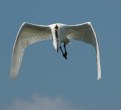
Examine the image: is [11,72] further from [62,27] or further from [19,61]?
[62,27]

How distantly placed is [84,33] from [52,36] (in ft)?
8.20

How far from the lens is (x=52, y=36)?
73812 mm

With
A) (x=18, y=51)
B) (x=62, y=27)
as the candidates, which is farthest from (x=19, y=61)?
(x=62, y=27)

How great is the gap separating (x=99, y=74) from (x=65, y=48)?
118 inches

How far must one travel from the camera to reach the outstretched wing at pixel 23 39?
76.4m

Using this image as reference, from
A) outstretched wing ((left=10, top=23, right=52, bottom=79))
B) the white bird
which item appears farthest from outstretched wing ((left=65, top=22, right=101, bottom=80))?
outstretched wing ((left=10, top=23, right=52, bottom=79))

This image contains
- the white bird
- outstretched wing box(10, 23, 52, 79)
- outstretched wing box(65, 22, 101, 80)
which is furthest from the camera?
outstretched wing box(10, 23, 52, 79)

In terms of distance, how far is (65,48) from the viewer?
74125 millimetres

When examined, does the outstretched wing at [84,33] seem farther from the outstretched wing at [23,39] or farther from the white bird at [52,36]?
the outstretched wing at [23,39]

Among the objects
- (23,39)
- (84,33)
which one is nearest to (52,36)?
(84,33)

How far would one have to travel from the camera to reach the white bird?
73.0 metres

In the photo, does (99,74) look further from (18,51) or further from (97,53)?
(18,51)

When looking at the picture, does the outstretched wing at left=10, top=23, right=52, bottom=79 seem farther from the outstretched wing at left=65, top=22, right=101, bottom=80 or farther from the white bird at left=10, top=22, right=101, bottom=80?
the outstretched wing at left=65, top=22, right=101, bottom=80

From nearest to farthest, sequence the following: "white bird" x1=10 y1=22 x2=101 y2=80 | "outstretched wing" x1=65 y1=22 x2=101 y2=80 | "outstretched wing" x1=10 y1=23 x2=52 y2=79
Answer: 1. "white bird" x1=10 y1=22 x2=101 y2=80
2. "outstretched wing" x1=65 y1=22 x2=101 y2=80
3. "outstretched wing" x1=10 y1=23 x2=52 y2=79
